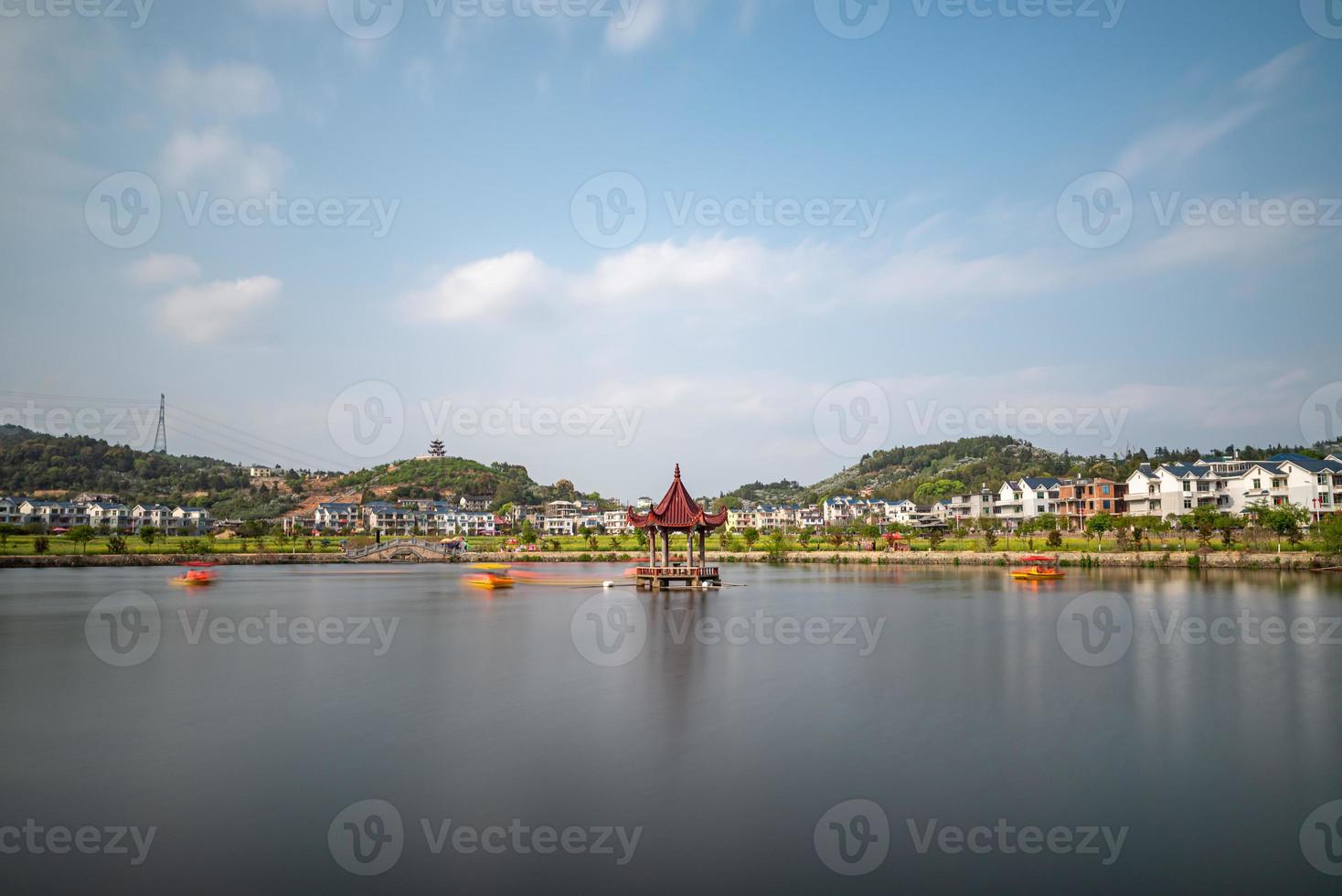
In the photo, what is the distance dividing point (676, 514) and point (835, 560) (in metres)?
25.5

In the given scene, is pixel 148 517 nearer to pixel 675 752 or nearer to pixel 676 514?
pixel 676 514

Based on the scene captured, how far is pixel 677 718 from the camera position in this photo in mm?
12898

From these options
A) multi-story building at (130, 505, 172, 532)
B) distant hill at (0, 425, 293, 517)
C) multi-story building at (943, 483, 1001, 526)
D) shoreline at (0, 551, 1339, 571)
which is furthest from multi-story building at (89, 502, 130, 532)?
multi-story building at (943, 483, 1001, 526)

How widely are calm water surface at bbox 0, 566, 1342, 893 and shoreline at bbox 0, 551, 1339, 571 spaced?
23.5 meters

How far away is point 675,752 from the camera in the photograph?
11.1 meters

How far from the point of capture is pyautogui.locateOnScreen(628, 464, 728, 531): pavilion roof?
31.3 m

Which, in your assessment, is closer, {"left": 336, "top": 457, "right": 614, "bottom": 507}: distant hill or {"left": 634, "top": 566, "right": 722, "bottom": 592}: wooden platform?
{"left": 634, "top": 566, "right": 722, "bottom": 592}: wooden platform

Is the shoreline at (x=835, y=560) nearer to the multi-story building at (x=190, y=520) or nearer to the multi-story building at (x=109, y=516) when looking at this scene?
the multi-story building at (x=109, y=516)

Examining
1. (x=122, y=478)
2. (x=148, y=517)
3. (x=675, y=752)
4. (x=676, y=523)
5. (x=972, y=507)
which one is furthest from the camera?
(x=122, y=478)

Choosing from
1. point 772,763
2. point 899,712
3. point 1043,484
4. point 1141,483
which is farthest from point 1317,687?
point 1043,484

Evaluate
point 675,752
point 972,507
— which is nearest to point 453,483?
point 972,507

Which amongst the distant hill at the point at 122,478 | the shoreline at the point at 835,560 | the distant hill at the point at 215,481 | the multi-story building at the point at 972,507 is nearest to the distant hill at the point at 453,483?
the distant hill at the point at 215,481

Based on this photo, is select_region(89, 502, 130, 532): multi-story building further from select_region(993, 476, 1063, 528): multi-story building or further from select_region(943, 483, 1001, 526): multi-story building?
select_region(993, 476, 1063, 528): multi-story building

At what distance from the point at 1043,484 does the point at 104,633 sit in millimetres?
65572
